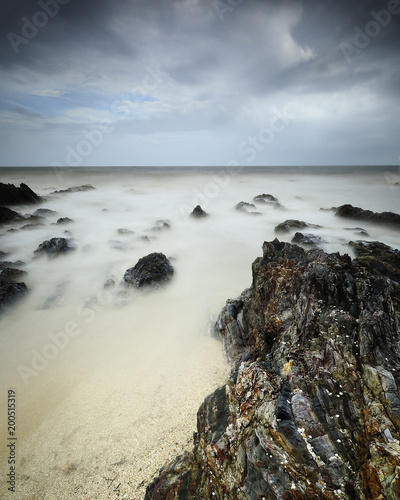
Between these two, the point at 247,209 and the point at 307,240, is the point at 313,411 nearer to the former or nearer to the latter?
the point at 307,240

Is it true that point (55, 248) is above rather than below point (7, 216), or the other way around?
below

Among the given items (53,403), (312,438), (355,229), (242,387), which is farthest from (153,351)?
(355,229)

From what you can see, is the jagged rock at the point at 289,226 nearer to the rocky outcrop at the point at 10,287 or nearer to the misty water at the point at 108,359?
the misty water at the point at 108,359

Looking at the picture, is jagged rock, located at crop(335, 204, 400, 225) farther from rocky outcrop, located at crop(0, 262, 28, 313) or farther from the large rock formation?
rocky outcrop, located at crop(0, 262, 28, 313)

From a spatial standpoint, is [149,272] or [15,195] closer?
[149,272]

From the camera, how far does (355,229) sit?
740 inches

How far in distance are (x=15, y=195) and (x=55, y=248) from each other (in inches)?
711

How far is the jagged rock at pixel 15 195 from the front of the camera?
1064 inches

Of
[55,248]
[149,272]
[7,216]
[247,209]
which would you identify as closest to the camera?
[149,272]

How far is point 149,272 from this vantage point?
11883 millimetres

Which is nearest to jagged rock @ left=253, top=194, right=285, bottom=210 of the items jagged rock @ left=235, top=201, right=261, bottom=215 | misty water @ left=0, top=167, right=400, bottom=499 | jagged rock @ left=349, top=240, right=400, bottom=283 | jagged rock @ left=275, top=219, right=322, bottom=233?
jagged rock @ left=235, top=201, right=261, bottom=215

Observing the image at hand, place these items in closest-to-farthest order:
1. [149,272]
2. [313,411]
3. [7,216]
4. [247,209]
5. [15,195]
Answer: [313,411] → [149,272] → [7,216] → [15,195] → [247,209]

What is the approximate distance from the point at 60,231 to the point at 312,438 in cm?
2183

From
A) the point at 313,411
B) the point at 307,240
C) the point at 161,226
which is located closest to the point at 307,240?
the point at 307,240
